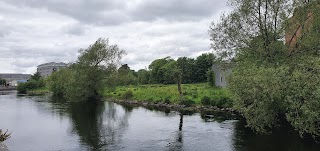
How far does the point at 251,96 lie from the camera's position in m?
23.0

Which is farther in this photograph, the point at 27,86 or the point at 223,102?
the point at 27,86

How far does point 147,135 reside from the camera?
26.3 m

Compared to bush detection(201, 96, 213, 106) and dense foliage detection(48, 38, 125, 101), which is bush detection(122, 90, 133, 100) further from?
bush detection(201, 96, 213, 106)

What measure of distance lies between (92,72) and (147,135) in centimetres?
4022

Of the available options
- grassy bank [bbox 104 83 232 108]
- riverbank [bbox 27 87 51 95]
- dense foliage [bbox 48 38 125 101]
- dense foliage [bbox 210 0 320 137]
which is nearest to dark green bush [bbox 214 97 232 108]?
grassy bank [bbox 104 83 232 108]

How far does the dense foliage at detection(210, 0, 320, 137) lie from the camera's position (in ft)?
72.7


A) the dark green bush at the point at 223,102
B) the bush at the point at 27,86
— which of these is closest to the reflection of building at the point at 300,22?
the dark green bush at the point at 223,102

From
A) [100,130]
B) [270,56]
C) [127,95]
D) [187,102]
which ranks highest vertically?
[270,56]

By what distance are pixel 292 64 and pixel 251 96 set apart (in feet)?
27.5

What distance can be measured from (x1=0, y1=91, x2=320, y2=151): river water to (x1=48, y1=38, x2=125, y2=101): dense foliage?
2392 cm

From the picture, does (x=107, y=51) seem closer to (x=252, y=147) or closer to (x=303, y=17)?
(x=303, y=17)

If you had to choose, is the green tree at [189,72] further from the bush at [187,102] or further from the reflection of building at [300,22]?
the reflection of building at [300,22]

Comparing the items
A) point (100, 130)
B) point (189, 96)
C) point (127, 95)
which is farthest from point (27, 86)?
point (100, 130)

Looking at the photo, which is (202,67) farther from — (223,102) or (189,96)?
(223,102)
